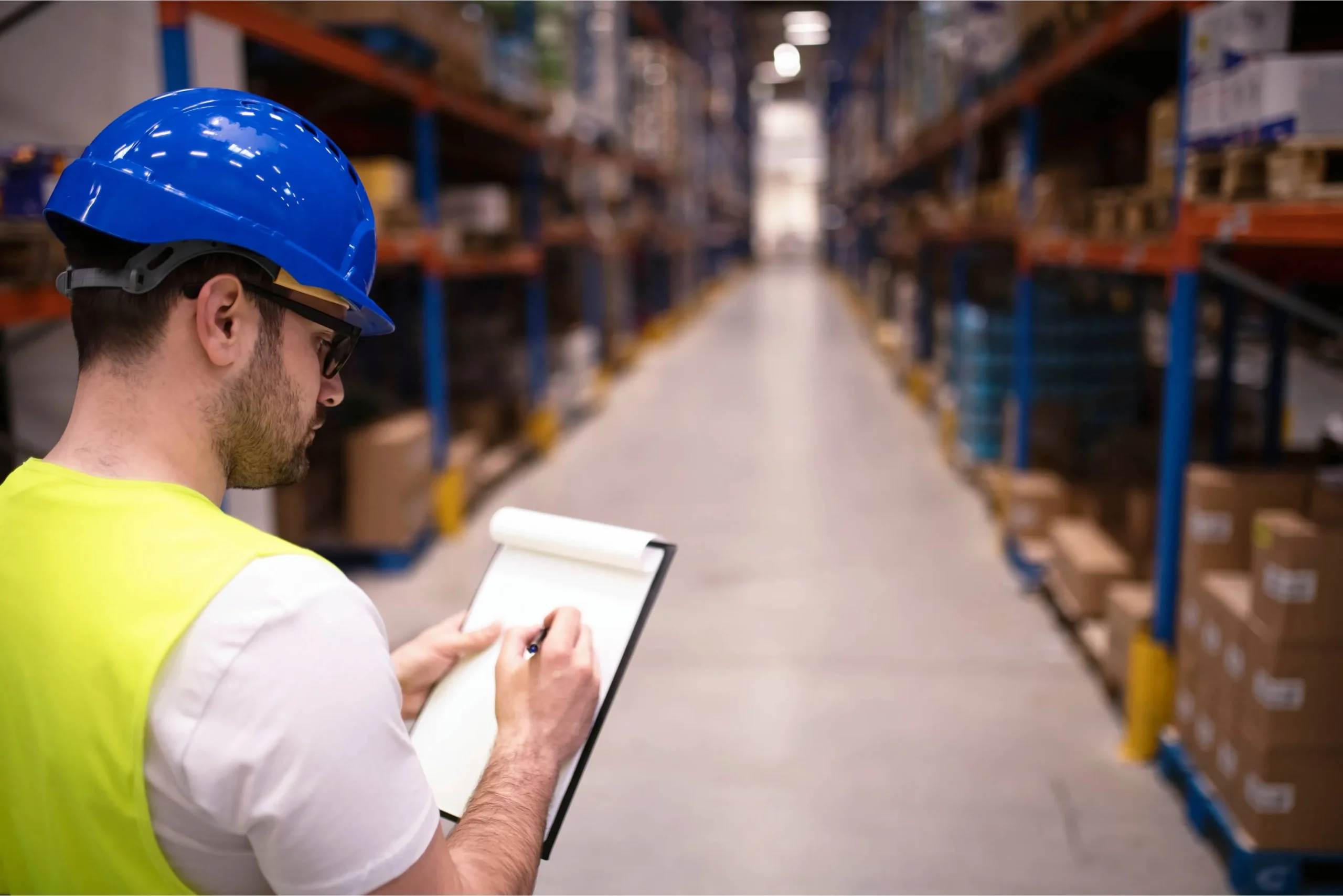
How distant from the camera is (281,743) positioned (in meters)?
0.96

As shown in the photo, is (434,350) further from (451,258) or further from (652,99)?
(652,99)

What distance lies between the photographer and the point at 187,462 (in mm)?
1119

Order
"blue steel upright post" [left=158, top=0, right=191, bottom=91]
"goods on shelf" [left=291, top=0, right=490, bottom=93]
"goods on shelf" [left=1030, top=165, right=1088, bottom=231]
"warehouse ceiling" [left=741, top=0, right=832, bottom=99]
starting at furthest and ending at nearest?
"warehouse ceiling" [left=741, top=0, right=832, bottom=99], "goods on shelf" [left=1030, top=165, right=1088, bottom=231], "goods on shelf" [left=291, top=0, right=490, bottom=93], "blue steel upright post" [left=158, top=0, right=191, bottom=91]

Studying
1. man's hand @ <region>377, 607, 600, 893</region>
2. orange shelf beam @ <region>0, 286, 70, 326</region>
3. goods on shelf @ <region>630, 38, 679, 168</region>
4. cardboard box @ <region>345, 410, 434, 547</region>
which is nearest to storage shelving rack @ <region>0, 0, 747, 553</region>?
orange shelf beam @ <region>0, 286, 70, 326</region>

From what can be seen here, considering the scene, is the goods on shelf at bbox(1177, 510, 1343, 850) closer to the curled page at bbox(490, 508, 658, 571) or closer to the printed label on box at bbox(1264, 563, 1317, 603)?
the printed label on box at bbox(1264, 563, 1317, 603)

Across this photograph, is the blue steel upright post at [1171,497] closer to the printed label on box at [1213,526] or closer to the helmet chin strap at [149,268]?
the printed label on box at [1213,526]

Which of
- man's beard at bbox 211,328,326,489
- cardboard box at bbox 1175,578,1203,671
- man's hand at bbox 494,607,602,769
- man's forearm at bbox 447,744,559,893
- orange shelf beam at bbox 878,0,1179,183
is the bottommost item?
cardboard box at bbox 1175,578,1203,671

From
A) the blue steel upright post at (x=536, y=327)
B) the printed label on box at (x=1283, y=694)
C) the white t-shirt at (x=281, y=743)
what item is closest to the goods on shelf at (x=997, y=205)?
the blue steel upright post at (x=536, y=327)

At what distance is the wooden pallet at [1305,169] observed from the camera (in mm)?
2357

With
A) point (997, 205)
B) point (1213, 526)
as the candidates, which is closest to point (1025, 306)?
point (997, 205)

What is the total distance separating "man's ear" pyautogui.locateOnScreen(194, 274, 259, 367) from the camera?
1.08 m

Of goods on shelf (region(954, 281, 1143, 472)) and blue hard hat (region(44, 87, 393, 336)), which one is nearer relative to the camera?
blue hard hat (region(44, 87, 393, 336))

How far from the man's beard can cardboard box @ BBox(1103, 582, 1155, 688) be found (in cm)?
279

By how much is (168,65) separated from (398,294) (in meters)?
4.19
